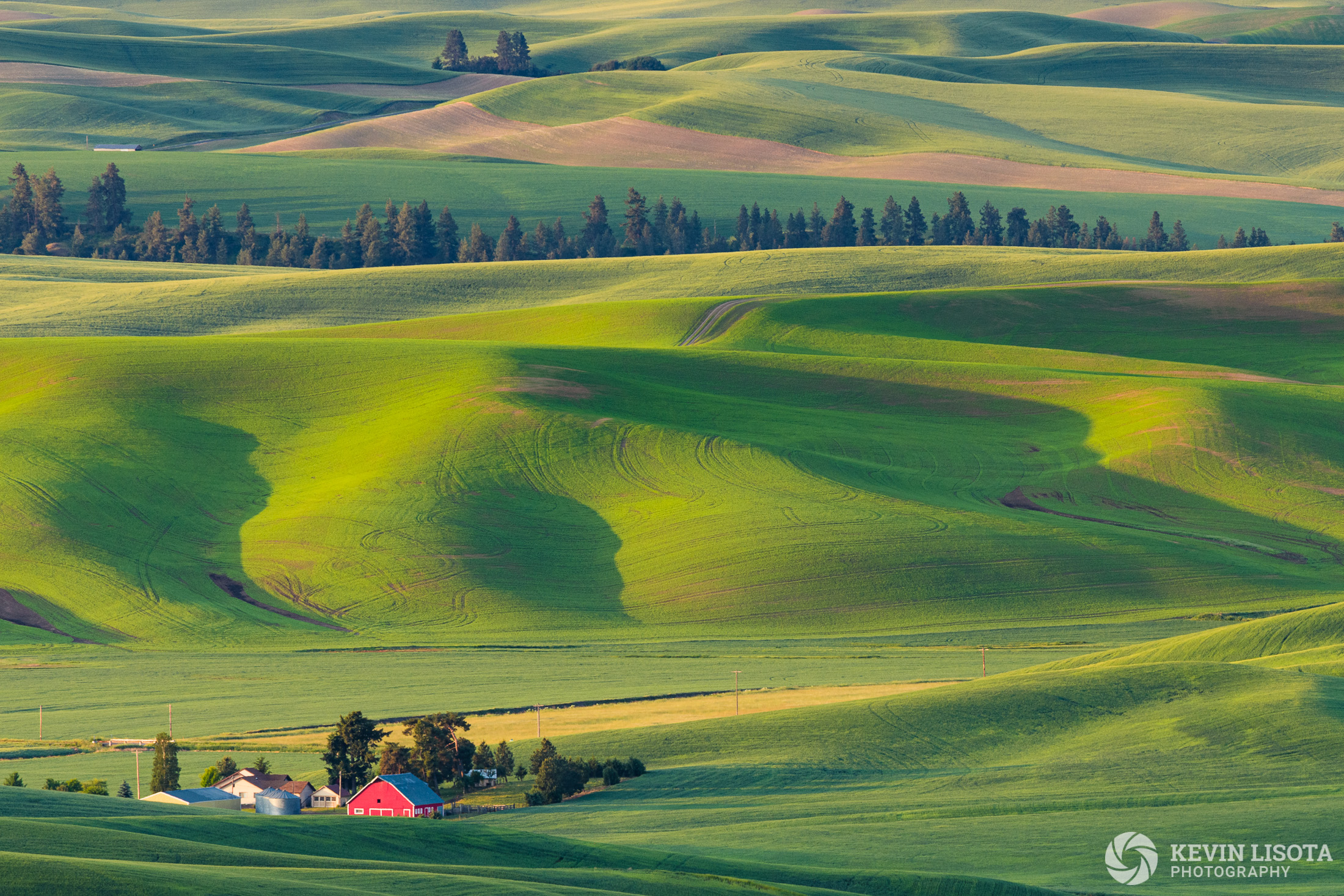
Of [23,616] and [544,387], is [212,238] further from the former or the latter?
[23,616]

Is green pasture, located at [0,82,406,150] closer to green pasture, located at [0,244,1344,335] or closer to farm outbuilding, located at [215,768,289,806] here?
green pasture, located at [0,244,1344,335]

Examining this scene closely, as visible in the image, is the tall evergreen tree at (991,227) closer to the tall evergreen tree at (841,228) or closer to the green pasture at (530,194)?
the green pasture at (530,194)

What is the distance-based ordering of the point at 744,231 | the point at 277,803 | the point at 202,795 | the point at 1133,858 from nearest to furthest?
the point at 1133,858, the point at 277,803, the point at 202,795, the point at 744,231

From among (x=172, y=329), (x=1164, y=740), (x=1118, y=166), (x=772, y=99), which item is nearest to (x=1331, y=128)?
(x=1118, y=166)

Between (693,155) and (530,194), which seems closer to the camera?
(530,194)

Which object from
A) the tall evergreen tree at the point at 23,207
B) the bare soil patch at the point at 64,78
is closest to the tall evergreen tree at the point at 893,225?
the tall evergreen tree at the point at 23,207

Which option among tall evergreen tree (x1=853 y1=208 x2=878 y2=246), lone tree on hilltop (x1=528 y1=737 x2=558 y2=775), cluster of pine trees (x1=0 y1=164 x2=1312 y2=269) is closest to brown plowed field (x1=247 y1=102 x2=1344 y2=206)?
cluster of pine trees (x1=0 y1=164 x2=1312 y2=269)

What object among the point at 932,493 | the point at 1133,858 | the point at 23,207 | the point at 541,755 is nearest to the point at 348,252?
the point at 23,207
